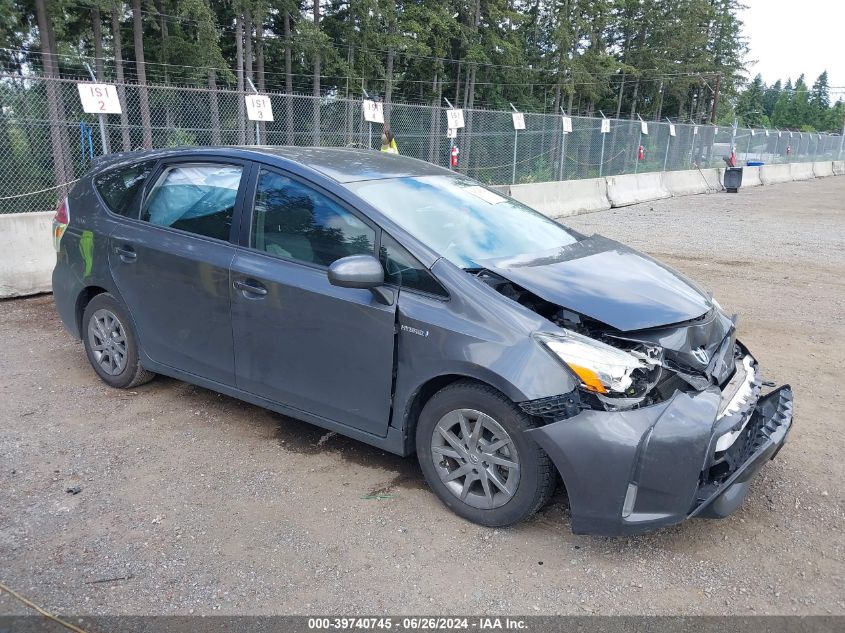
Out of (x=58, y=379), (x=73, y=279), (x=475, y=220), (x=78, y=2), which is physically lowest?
(x=58, y=379)

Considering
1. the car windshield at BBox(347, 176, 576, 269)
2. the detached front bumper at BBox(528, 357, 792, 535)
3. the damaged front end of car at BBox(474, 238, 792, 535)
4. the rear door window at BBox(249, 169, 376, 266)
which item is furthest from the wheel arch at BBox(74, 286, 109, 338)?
the detached front bumper at BBox(528, 357, 792, 535)

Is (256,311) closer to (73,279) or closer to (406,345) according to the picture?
(406,345)

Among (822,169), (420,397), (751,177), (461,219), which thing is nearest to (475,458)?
(420,397)

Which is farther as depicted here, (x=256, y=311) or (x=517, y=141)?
(x=517, y=141)

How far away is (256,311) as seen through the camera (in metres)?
3.71

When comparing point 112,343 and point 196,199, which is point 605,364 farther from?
point 112,343

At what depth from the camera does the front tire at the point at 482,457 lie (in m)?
2.93

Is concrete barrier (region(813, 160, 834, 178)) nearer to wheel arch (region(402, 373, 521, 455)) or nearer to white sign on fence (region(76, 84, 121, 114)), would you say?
white sign on fence (region(76, 84, 121, 114))

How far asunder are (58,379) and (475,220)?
133 inches

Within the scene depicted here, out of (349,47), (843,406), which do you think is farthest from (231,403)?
(349,47)

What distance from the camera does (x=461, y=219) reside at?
12.4ft

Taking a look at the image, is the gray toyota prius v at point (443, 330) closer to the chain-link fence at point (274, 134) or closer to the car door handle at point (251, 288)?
the car door handle at point (251, 288)

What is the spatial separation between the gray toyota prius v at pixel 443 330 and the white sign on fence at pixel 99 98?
17.7 ft

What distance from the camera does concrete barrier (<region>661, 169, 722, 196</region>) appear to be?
73.8 ft
